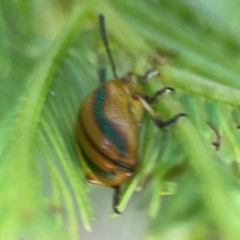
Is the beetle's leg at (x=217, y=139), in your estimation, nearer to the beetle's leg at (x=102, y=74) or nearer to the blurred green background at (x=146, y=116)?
the blurred green background at (x=146, y=116)

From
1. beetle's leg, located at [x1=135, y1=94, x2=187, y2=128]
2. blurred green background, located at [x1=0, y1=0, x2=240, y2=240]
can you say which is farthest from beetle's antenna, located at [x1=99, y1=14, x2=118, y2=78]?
beetle's leg, located at [x1=135, y1=94, x2=187, y2=128]

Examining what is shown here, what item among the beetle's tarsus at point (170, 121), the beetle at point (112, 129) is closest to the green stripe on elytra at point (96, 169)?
the beetle at point (112, 129)

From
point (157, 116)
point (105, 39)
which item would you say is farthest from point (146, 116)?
point (105, 39)

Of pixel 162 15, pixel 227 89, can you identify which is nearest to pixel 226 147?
pixel 227 89

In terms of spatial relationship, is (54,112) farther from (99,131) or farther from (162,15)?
(162,15)

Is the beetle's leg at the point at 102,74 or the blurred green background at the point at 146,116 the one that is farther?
the beetle's leg at the point at 102,74

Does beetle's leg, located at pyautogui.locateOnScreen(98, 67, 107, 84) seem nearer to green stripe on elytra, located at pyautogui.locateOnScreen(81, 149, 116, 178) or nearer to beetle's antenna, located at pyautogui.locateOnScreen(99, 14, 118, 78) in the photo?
beetle's antenna, located at pyautogui.locateOnScreen(99, 14, 118, 78)

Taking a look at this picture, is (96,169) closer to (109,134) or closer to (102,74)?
(109,134)
